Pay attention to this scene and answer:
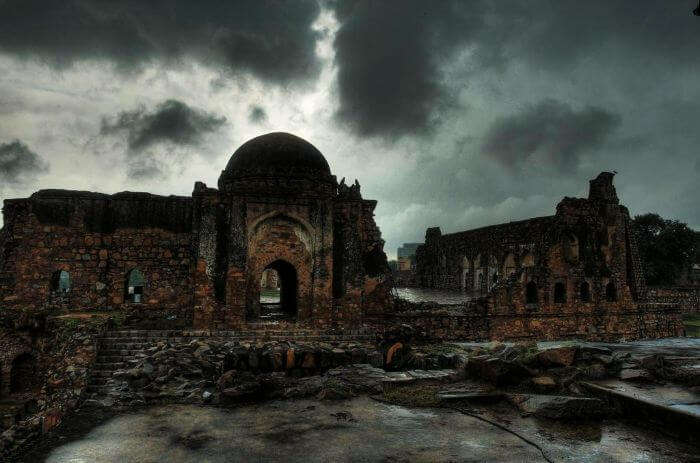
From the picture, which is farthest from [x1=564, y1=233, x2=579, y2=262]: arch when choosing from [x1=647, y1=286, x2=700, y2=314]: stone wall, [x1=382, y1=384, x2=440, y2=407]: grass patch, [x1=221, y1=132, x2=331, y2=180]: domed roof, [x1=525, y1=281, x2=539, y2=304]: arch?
[x1=647, y1=286, x2=700, y2=314]: stone wall

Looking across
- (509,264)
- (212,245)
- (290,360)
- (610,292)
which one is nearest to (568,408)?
(290,360)

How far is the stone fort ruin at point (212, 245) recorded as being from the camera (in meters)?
13.5

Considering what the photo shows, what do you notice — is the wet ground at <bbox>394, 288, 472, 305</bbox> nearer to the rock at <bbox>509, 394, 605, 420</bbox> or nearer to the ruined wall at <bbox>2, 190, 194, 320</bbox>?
the ruined wall at <bbox>2, 190, 194, 320</bbox>

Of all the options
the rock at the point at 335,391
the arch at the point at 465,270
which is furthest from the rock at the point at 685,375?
the arch at the point at 465,270

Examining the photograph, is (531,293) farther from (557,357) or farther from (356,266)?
(557,357)

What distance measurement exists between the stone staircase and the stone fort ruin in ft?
3.23

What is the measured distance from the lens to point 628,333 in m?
17.9

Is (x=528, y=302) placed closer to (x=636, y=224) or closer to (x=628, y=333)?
(x=628, y=333)

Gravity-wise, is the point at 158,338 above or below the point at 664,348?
above

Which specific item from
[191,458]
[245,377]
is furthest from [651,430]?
[245,377]

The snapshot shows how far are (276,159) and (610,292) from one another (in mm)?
14373

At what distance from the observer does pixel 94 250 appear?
14547 millimetres

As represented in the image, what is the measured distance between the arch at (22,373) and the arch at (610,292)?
20130 millimetres

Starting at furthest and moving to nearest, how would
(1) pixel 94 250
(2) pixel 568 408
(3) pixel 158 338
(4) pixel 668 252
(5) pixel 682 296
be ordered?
(4) pixel 668 252 → (5) pixel 682 296 → (1) pixel 94 250 → (3) pixel 158 338 → (2) pixel 568 408
